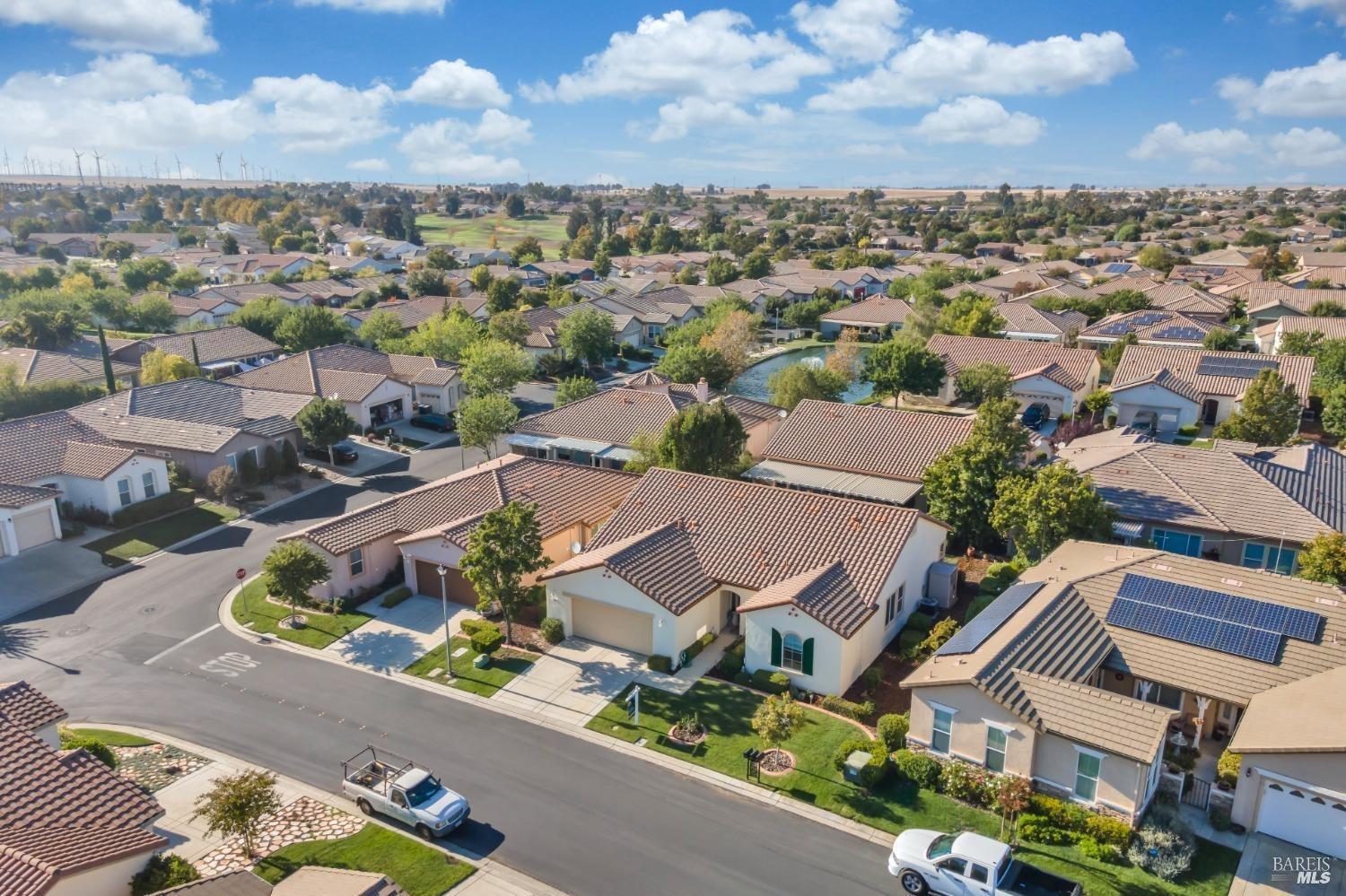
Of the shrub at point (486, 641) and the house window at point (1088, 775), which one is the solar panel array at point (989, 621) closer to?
the house window at point (1088, 775)

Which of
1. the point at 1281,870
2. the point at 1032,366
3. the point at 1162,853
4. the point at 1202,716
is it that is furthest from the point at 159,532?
the point at 1032,366

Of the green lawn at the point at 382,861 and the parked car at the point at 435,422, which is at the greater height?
the parked car at the point at 435,422

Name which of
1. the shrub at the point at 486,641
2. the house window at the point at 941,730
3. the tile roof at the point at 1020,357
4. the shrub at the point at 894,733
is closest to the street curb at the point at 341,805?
the shrub at the point at 486,641

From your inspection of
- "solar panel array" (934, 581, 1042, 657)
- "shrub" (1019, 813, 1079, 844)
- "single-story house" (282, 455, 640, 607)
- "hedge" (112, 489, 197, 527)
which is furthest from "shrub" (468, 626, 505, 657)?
"hedge" (112, 489, 197, 527)

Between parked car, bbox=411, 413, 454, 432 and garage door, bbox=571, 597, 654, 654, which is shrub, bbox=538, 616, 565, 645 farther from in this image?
parked car, bbox=411, 413, 454, 432

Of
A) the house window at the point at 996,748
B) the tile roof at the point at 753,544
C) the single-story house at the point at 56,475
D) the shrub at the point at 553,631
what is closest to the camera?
the house window at the point at 996,748

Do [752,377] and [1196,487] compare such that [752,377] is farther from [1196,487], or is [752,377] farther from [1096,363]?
[1196,487]
